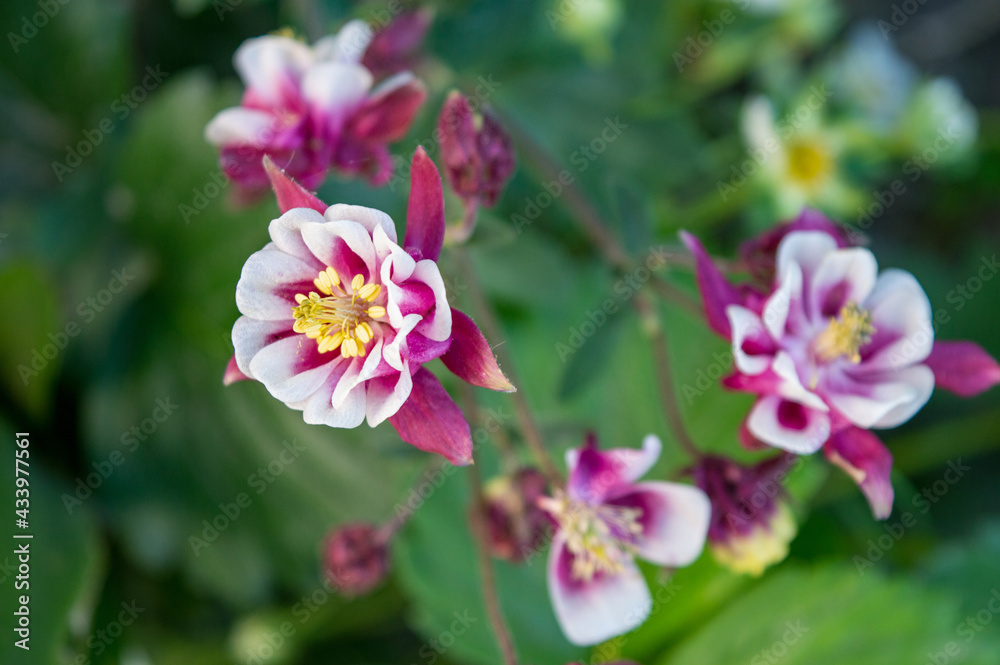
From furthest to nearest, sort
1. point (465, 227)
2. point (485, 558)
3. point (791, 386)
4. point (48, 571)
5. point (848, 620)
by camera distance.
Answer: point (48, 571) → point (848, 620) → point (485, 558) → point (465, 227) → point (791, 386)

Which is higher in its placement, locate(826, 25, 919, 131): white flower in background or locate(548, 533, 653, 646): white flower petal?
locate(548, 533, 653, 646): white flower petal

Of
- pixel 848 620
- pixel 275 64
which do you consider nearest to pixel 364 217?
pixel 275 64

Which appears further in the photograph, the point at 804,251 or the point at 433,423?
the point at 804,251

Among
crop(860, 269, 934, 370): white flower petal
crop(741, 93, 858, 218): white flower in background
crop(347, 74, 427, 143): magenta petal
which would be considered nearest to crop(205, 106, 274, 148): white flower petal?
crop(347, 74, 427, 143): magenta petal

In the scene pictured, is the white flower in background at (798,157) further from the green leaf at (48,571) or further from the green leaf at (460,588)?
the green leaf at (48,571)

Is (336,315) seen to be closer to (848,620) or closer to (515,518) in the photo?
(515,518)

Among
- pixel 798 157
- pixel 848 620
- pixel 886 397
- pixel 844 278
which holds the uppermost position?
pixel 844 278

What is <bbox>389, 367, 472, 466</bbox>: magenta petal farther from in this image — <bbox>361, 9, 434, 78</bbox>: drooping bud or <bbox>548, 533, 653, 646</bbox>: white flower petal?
<bbox>361, 9, 434, 78</bbox>: drooping bud
